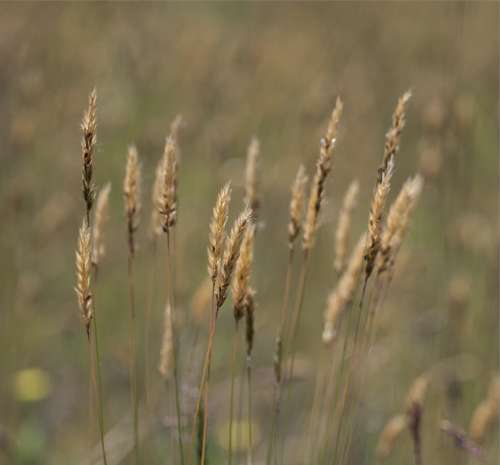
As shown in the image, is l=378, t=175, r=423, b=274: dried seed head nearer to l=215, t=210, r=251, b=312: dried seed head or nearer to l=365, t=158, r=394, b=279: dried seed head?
l=365, t=158, r=394, b=279: dried seed head

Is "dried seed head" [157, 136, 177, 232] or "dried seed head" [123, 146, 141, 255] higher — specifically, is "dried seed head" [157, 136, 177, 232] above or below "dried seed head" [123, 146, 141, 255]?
below

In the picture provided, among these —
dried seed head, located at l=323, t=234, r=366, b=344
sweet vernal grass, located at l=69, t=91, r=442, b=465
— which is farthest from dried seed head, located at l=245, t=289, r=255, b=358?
dried seed head, located at l=323, t=234, r=366, b=344

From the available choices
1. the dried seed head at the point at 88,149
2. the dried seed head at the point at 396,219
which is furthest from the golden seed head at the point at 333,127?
the dried seed head at the point at 88,149

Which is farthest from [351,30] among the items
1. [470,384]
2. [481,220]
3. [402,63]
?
[470,384]

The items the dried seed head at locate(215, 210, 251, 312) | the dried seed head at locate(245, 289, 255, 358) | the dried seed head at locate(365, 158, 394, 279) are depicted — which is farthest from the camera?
the dried seed head at locate(245, 289, 255, 358)

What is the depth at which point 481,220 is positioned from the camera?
10.3ft

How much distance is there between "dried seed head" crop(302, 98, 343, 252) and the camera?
1253 millimetres

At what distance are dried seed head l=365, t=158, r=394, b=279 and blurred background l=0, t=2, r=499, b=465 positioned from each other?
51 cm

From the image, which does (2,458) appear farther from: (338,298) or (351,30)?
(351,30)

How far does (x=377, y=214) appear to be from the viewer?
1.17 metres

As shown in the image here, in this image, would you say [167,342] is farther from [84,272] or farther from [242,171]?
[242,171]

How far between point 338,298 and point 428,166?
0.95 m

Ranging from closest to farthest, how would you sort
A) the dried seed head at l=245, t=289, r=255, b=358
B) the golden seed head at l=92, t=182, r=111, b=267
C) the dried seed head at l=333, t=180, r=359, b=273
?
Answer: the dried seed head at l=245, t=289, r=255, b=358, the golden seed head at l=92, t=182, r=111, b=267, the dried seed head at l=333, t=180, r=359, b=273

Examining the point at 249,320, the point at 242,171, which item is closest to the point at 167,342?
the point at 249,320
